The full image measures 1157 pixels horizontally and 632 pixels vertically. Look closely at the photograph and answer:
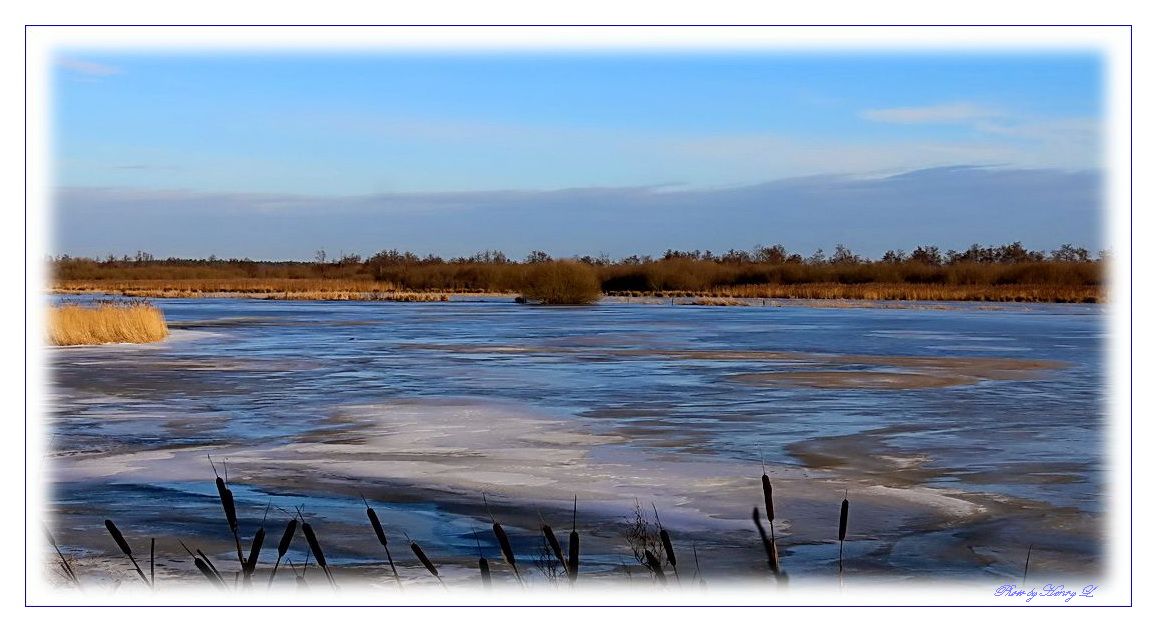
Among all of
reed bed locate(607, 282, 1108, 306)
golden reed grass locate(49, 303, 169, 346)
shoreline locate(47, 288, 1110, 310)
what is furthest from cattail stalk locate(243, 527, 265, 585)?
reed bed locate(607, 282, 1108, 306)

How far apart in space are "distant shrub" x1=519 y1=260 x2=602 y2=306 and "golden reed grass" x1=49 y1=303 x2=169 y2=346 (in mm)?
25447

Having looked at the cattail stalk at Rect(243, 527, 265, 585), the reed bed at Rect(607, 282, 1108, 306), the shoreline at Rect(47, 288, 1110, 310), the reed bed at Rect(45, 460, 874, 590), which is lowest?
the reed bed at Rect(45, 460, 874, 590)

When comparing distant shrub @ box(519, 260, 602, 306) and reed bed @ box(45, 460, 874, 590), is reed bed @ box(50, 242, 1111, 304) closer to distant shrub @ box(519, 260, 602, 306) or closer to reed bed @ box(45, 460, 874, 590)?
distant shrub @ box(519, 260, 602, 306)

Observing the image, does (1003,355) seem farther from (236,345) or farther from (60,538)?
(60,538)

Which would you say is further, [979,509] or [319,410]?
[319,410]

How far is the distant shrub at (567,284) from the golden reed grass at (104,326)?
25.4 metres

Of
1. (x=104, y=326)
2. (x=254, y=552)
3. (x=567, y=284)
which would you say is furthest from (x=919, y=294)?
(x=254, y=552)

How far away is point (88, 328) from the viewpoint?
22969mm

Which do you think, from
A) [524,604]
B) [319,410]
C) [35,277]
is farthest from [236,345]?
[524,604]

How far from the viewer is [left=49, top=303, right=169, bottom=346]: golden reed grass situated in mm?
22422

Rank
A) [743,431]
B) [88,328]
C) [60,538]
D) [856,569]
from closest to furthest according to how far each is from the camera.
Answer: [856,569], [60,538], [743,431], [88,328]

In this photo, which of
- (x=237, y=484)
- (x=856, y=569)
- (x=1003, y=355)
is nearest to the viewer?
(x=856, y=569)

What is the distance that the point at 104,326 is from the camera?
23484mm

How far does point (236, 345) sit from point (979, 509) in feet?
59.4
